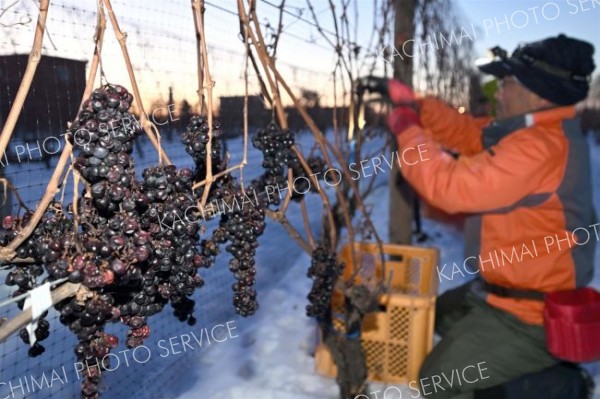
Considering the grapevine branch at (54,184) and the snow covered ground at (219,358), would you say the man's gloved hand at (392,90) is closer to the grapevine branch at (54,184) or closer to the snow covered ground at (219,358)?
the snow covered ground at (219,358)

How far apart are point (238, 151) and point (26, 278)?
2.72 m

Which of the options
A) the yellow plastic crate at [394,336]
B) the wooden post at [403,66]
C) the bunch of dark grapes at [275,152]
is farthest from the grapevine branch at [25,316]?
the wooden post at [403,66]

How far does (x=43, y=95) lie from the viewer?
6.42 feet

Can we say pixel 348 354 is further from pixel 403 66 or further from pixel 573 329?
pixel 403 66

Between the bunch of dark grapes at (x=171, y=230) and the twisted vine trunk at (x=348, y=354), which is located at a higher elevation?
the bunch of dark grapes at (x=171, y=230)

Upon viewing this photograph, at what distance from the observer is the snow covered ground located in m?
2.46

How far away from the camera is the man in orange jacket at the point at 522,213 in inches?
86.0

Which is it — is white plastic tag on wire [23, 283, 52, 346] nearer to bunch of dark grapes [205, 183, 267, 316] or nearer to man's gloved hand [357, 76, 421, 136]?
bunch of dark grapes [205, 183, 267, 316]

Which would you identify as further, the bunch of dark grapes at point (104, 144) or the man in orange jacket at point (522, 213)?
the man in orange jacket at point (522, 213)

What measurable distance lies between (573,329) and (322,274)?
3.46ft

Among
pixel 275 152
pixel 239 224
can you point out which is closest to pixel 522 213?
pixel 275 152

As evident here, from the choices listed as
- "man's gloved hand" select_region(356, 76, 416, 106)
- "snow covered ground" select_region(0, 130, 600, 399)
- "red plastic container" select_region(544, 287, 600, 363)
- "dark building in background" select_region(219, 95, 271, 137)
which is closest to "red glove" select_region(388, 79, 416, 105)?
"man's gloved hand" select_region(356, 76, 416, 106)

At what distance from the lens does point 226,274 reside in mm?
3838

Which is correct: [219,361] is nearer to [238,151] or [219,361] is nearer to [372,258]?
[372,258]
